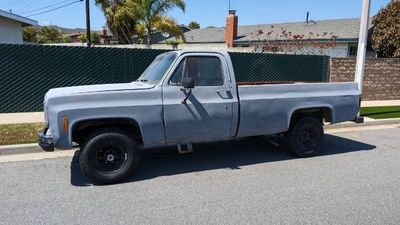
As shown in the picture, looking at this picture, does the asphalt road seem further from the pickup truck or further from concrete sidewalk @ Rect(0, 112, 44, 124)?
concrete sidewalk @ Rect(0, 112, 44, 124)

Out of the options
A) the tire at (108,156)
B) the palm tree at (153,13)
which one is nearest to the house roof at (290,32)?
the palm tree at (153,13)

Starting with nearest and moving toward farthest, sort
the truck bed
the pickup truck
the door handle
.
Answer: the pickup truck
the door handle
the truck bed

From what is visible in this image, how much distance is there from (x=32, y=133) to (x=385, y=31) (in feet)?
59.7

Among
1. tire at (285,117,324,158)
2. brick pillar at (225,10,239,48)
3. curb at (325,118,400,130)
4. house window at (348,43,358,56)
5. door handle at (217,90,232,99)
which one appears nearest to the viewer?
door handle at (217,90,232,99)

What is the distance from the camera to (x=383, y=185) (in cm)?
562

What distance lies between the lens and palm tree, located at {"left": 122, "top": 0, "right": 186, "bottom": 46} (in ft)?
91.5

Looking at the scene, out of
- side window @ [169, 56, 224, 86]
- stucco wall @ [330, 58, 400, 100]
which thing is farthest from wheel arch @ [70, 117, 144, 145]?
stucco wall @ [330, 58, 400, 100]

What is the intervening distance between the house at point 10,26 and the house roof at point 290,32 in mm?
12857

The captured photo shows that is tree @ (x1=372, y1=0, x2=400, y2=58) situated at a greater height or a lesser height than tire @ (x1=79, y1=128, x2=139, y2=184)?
greater

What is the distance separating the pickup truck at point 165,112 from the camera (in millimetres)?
5363

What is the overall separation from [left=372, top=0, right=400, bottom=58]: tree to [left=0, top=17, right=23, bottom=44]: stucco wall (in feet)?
60.0

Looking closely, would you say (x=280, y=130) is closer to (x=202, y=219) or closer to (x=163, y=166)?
(x=163, y=166)

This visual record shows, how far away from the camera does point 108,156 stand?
5602mm

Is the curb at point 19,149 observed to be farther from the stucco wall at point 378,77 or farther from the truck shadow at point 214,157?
the stucco wall at point 378,77
